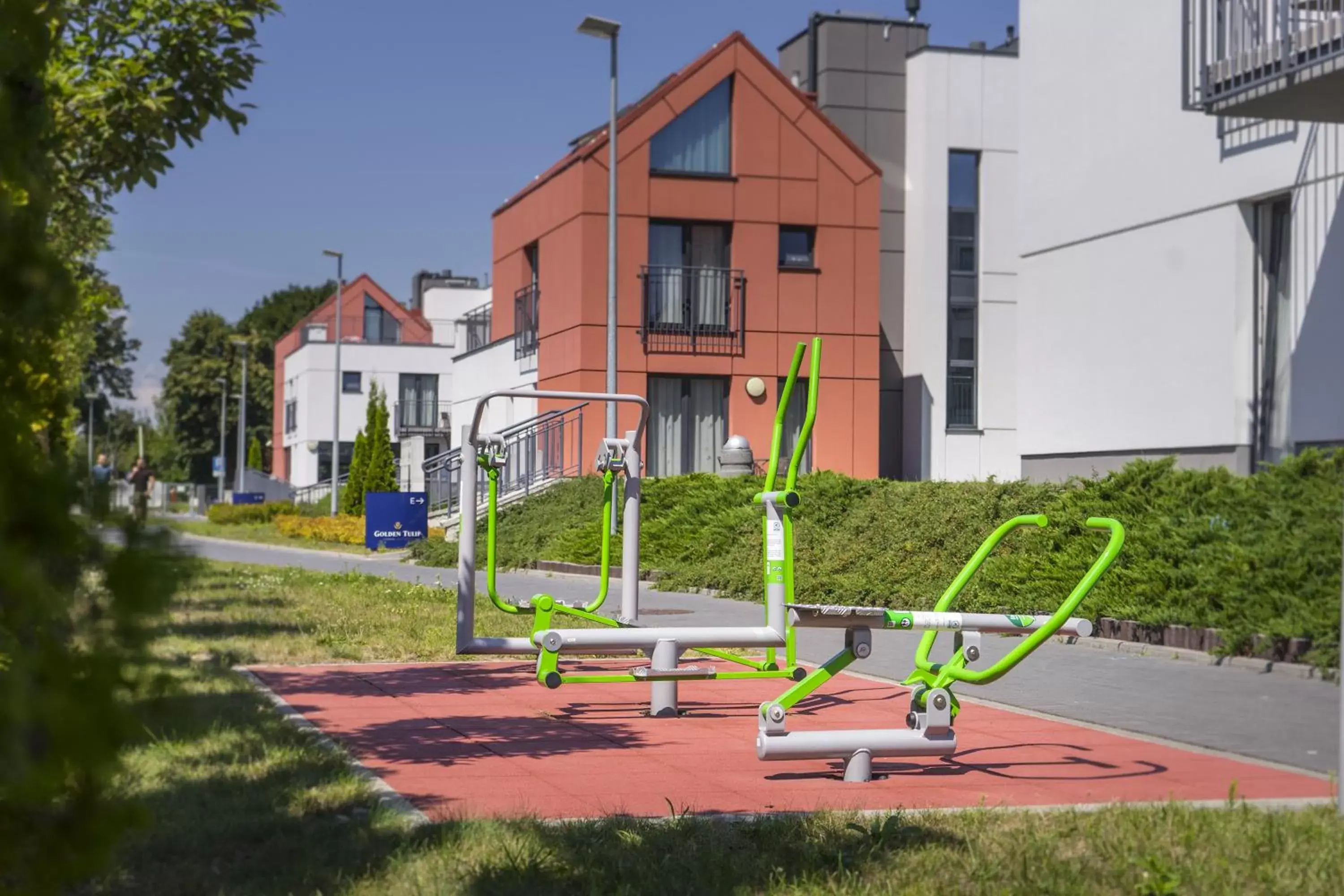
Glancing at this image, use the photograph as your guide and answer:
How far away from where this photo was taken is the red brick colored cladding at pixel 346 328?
214 ft

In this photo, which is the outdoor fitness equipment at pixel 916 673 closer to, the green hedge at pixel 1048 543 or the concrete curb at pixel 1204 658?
the concrete curb at pixel 1204 658

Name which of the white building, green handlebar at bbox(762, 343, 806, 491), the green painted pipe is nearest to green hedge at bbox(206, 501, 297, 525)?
the white building

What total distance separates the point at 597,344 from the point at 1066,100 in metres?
12.0

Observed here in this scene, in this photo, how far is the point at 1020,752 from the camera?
641cm

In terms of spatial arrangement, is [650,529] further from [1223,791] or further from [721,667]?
[1223,791]

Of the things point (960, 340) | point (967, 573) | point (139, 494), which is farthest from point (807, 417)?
point (960, 340)

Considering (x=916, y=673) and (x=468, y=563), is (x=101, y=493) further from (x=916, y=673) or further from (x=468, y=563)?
(x=468, y=563)

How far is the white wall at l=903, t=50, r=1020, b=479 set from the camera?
100ft

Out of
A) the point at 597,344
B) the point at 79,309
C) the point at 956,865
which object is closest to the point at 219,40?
the point at 956,865

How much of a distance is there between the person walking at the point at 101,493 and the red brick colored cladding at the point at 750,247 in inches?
1006

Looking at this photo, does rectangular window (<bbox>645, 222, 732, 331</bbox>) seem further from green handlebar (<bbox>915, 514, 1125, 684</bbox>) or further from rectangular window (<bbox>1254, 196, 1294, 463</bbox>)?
green handlebar (<bbox>915, 514, 1125, 684</bbox>)

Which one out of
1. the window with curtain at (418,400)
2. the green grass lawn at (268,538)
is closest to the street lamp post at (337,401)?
the green grass lawn at (268,538)

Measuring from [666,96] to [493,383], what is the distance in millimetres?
8208

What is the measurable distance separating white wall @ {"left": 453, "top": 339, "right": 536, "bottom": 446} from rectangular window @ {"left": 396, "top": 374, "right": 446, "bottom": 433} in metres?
18.5
